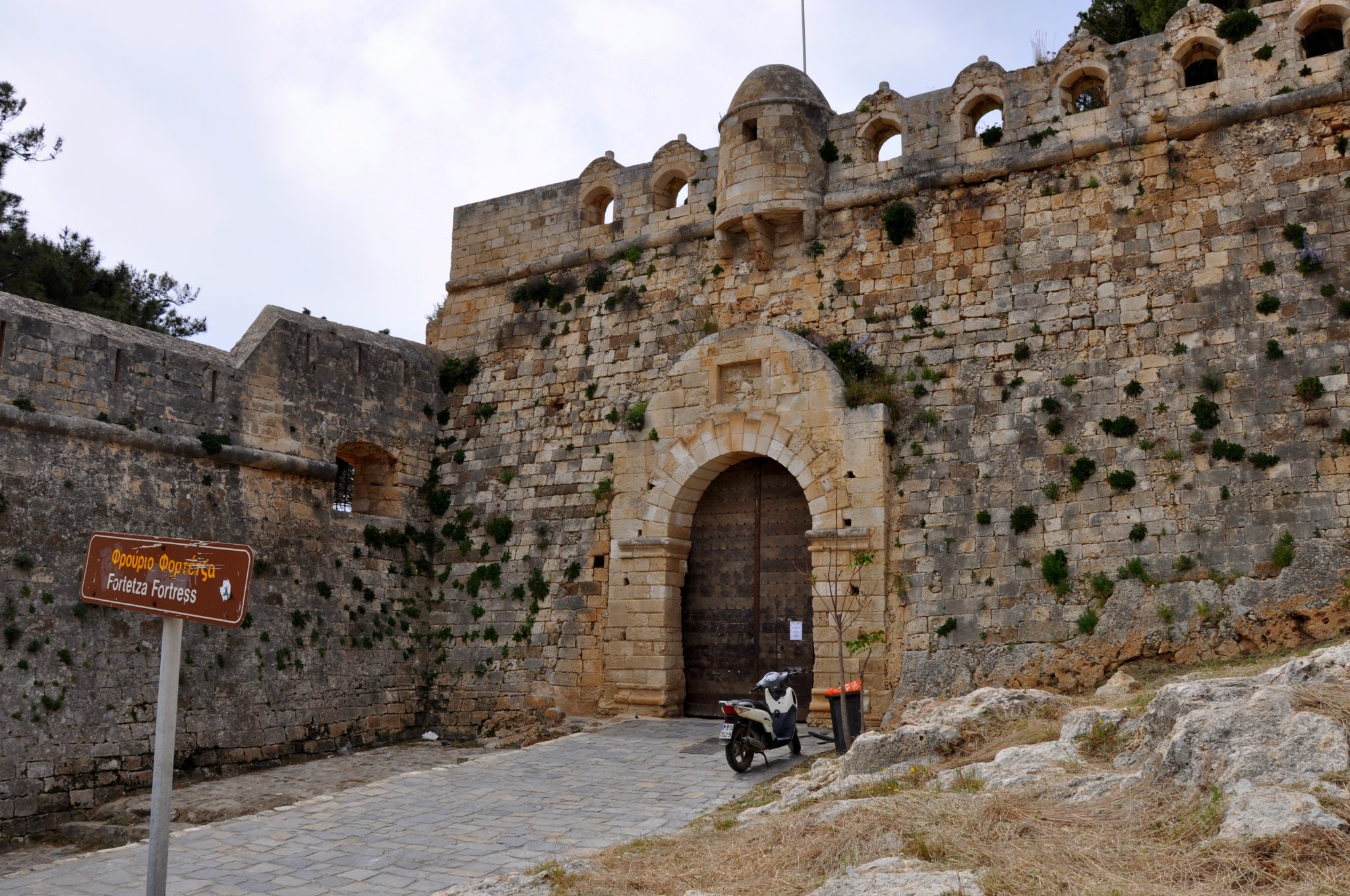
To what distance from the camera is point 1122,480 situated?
422 inches

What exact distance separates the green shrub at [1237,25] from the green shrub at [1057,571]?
5.72 meters

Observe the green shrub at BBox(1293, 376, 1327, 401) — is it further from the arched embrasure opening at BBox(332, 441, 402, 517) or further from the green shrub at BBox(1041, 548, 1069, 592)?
the arched embrasure opening at BBox(332, 441, 402, 517)

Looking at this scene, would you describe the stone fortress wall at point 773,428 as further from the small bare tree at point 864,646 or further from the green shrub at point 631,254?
the small bare tree at point 864,646

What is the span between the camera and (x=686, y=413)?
13.4m

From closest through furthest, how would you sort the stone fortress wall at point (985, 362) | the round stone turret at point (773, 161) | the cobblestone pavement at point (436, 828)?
the cobblestone pavement at point (436, 828), the stone fortress wall at point (985, 362), the round stone turret at point (773, 161)

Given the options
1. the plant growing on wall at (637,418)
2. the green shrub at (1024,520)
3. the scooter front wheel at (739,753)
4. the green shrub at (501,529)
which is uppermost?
the plant growing on wall at (637,418)

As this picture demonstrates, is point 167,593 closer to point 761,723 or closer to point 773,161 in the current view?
point 761,723

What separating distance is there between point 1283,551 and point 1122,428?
1.87m

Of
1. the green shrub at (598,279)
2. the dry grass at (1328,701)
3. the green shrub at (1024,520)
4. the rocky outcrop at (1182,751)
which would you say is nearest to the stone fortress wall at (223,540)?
the green shrub at (598,279)

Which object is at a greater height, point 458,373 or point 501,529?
point 458,373

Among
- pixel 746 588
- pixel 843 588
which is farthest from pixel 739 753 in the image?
pixel 746 588

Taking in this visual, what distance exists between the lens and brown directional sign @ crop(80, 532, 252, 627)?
4770mm

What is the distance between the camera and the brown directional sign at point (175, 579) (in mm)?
4770

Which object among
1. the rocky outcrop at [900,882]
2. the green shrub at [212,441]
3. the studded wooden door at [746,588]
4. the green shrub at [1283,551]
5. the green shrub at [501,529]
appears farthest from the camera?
the green shrub at [501,529]
